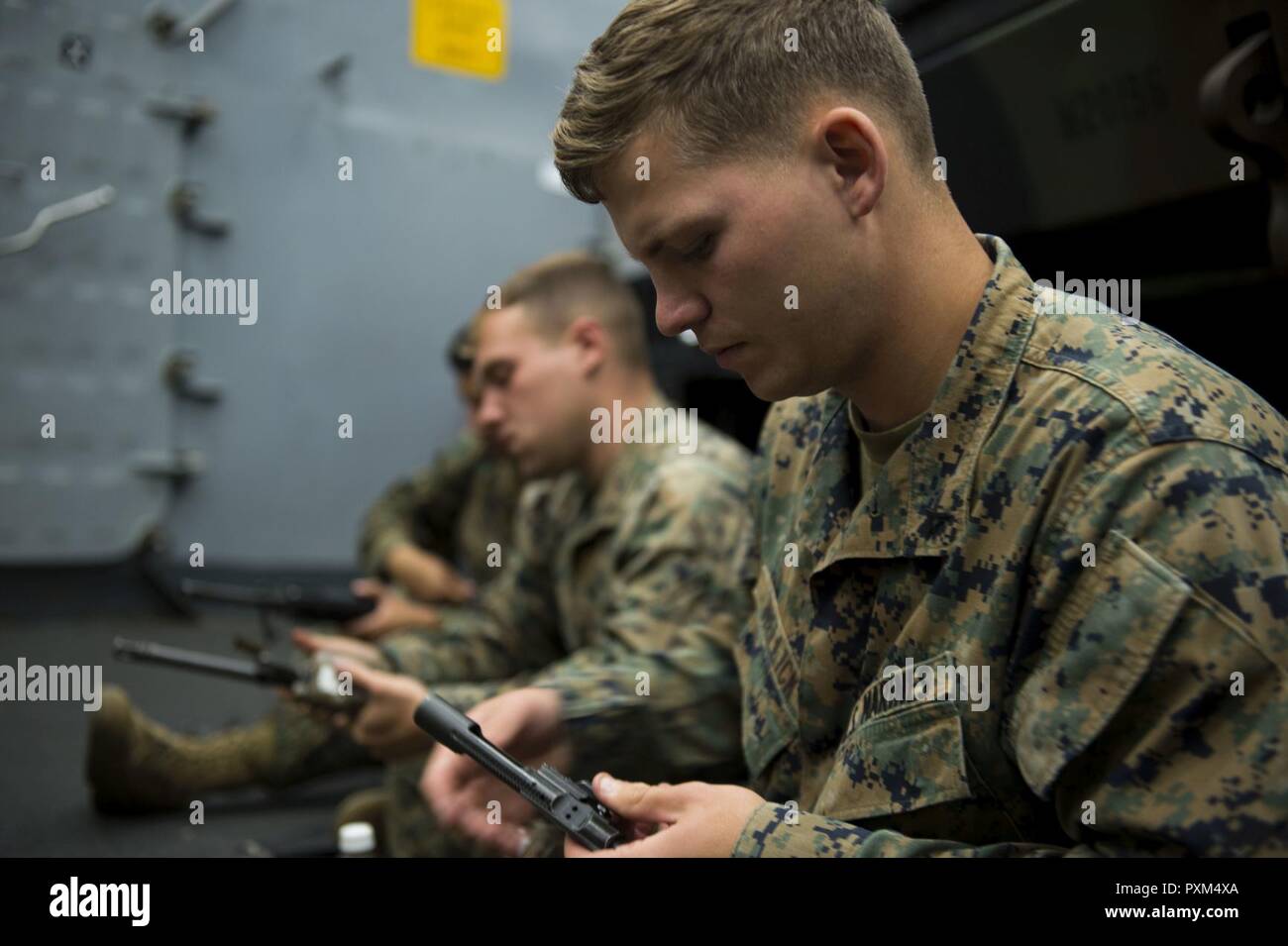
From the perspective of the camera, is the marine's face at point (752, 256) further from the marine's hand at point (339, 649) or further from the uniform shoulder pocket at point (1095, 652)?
the marine's hand at point (339, 649)

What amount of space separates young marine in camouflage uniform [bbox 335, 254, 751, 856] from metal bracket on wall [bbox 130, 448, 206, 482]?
1689 mm

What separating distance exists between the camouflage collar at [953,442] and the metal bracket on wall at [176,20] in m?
2.87

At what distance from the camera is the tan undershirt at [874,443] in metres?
0.81

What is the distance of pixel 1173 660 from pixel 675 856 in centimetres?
32

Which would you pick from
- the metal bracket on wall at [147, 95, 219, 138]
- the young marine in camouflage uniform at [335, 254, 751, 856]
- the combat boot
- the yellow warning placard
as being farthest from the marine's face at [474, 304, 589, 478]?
the metal bracket on wall at [147, 95, 219, 138]

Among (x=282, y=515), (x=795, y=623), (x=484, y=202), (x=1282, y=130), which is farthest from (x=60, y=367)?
(x=1282, y=130)

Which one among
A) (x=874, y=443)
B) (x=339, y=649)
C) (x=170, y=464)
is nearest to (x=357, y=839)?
(x=339, y=649)

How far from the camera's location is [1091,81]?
1.14 meters

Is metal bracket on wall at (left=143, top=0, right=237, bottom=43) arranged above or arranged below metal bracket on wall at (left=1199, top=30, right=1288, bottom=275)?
above

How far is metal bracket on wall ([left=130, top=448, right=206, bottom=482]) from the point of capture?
10.2 feet

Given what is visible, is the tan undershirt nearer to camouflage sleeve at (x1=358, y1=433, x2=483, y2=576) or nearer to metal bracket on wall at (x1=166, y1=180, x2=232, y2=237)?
camouflage sleeve at (x1=358, y1=433, x2=483, y2=576)

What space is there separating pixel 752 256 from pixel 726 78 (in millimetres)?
117

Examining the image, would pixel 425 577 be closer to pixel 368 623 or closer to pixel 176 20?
pixel 368 623

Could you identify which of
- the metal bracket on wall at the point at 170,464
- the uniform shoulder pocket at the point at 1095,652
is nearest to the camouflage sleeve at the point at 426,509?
the metal bracket on wall at the point at 170,464
